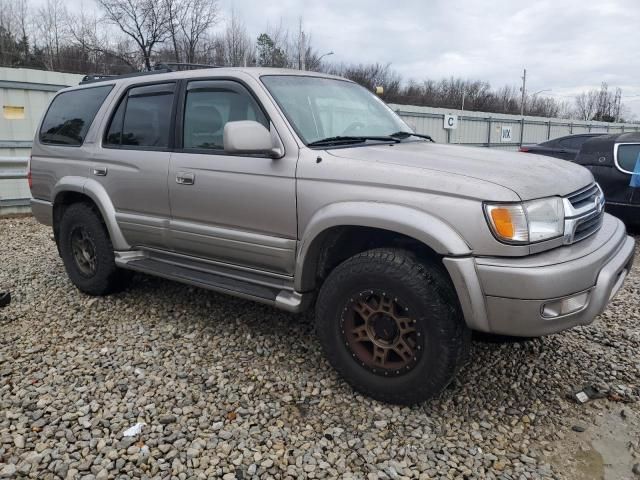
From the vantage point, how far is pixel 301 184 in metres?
2.96

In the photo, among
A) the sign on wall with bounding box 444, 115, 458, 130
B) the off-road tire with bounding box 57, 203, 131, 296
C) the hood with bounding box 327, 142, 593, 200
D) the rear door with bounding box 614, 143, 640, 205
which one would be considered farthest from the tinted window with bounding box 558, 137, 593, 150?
the off-road tire with bounding box 57, 203, 131, 296

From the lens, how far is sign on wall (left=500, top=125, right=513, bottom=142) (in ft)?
68.6

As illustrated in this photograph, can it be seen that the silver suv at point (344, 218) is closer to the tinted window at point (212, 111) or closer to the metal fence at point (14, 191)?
the tinted window at point (212, 111)

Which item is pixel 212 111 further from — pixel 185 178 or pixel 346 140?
pixel 346 140

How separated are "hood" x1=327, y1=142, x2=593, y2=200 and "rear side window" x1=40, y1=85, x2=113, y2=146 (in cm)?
254

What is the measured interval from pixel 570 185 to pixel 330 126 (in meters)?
1.49

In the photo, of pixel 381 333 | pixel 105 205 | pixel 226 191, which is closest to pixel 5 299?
pixel 105 205

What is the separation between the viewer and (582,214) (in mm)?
2680

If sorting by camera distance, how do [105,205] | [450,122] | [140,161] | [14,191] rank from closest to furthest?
[140,161] < [105,205] < [14,191] < [450,122]

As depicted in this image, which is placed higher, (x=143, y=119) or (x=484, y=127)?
(x=484, y=127)

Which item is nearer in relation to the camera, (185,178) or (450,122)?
(185,178)

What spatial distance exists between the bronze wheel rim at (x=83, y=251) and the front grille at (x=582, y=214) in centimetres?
370

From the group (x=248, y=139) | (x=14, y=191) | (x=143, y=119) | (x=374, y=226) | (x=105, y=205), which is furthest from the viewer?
(x=14, y=191)

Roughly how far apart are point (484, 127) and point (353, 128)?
1806cm
